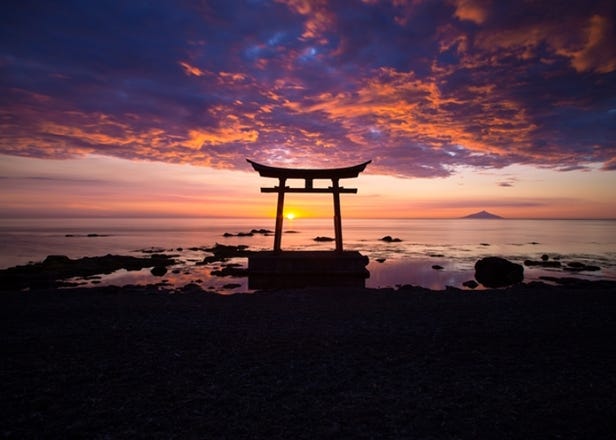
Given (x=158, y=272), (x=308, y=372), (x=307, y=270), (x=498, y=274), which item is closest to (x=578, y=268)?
(x=498, y=274)

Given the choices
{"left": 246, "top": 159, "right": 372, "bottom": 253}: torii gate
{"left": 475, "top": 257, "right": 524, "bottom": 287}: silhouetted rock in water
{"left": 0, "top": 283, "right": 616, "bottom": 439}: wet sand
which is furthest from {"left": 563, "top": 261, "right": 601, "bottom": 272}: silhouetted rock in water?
{"left": 246, "top": 159, "right": 372, "bottom": 253}: torii gate

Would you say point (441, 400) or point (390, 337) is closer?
point (441, 400)

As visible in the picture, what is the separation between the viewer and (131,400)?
16.3 feet

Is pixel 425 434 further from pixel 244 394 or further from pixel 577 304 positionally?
Answer: pixel 577 304

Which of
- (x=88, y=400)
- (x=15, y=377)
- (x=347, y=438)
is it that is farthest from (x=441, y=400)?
(x=15, y=377)

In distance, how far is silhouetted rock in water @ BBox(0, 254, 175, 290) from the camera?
17.8 metres

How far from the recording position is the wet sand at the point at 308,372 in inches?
173

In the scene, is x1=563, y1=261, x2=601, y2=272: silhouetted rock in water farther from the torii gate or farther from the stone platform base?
the torii gate

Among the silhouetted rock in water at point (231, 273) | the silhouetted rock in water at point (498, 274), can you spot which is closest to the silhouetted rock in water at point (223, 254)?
the silhouetted rock in water at point (231, 273)

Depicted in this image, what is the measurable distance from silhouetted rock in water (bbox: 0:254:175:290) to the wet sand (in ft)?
28.9

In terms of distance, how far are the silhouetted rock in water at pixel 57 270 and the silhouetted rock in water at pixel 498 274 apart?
71.1ft

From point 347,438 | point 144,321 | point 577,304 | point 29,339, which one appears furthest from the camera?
point 577,304

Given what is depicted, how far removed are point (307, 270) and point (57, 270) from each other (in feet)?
52.6

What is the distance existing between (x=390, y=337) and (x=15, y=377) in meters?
6.76
